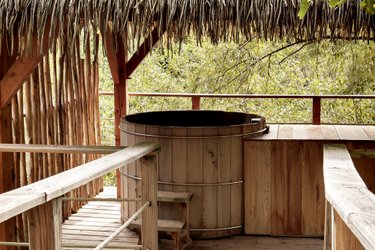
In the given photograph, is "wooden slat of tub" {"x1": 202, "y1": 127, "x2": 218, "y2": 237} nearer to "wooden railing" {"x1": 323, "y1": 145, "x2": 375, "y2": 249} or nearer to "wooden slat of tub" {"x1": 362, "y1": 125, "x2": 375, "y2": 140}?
"wooden slat of tub" {"x1": 362, "y1": 125, "x2": 375, "y2": 140}

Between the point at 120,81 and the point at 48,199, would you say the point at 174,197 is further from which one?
the point at 48,199

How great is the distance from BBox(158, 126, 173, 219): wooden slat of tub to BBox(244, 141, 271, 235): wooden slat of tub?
2.40 ft

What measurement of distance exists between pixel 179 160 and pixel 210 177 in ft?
1.08

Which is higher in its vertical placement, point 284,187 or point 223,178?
point 223,178

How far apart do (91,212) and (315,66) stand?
867 centimetres

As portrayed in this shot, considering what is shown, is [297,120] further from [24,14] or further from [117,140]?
[24,14]

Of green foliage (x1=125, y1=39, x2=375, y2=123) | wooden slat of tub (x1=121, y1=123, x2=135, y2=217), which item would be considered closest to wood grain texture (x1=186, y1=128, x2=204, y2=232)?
wooden slat of tub (x1=121, y1=123, x2=135, y2=217)

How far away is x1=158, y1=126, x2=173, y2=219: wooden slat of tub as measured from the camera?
5.26 m

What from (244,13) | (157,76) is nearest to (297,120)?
(157,76)

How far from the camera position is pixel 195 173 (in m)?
5.28

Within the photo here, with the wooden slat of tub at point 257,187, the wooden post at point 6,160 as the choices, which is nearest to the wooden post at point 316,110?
the wooden slat of tub at point 257,187

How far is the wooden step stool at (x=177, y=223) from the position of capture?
16.0 ft

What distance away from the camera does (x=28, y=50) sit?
464cm

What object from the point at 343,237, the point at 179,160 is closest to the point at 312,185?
the point at 179,160
